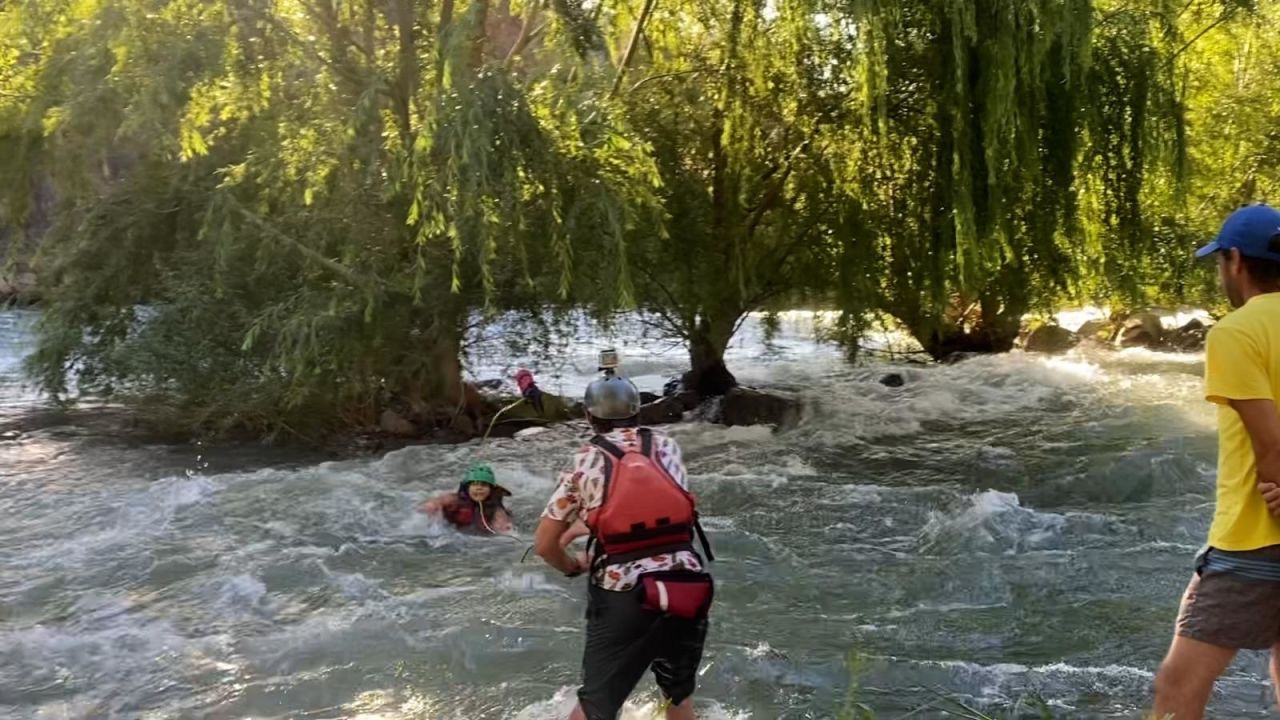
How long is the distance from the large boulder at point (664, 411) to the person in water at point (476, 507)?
203 inches

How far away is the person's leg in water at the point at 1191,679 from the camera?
2984mm

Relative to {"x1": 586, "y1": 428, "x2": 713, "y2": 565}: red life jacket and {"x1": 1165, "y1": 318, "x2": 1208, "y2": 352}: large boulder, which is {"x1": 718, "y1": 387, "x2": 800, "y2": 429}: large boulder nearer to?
{"x1": 1165, "y1": 318, "x2": 1208, "y2": 352}: large boulder

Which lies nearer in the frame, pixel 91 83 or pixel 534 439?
pixel 91 83

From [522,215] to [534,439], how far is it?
12.5 ft

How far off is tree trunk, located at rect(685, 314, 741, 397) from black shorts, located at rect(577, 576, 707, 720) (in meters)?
9.93

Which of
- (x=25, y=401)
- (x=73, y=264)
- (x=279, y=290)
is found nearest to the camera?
(x=279, y=290)

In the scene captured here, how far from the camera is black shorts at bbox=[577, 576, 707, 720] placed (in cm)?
340

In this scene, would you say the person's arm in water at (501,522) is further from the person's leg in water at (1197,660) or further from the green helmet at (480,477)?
the person's leg in water at (1197,660)

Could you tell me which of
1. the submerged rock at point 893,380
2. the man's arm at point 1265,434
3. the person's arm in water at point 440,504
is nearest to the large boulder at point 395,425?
the person's arm in water at point 440,504

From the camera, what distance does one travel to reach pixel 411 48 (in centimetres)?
1062

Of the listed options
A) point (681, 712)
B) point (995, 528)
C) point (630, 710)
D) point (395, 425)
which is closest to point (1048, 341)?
point (395, 425)

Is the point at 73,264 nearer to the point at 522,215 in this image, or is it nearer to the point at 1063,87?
the point at 522,215

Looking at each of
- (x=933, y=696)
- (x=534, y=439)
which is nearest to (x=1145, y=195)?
(x=534, y=439)

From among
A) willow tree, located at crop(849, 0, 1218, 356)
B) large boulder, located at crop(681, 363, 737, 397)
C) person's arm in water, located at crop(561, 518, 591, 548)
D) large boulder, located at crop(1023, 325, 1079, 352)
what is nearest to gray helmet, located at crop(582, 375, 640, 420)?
person's arm in water, located at crop(561, 518, 591, 548)
